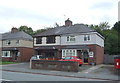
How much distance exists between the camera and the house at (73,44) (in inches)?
1035

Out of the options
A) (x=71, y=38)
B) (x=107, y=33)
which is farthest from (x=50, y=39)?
(x=107, y=33)

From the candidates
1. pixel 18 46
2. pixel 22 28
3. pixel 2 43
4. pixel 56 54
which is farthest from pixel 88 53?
pixel 22 28

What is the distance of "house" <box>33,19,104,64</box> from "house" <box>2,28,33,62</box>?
456cm

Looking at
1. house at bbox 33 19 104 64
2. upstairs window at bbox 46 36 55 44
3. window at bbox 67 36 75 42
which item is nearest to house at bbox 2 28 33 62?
house at bbox 33 19 104 64

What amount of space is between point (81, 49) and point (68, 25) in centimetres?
931

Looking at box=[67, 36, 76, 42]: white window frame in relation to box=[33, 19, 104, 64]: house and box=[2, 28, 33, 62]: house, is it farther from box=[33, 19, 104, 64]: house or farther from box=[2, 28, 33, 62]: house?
box=[2, 28, 33, 62]: house

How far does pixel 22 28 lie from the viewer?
225 ft

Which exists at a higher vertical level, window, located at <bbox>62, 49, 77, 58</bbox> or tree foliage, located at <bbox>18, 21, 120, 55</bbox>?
tree foliage, located at <bbox>18, 21, 120, 55</bbox>

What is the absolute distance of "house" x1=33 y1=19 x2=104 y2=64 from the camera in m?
26.3

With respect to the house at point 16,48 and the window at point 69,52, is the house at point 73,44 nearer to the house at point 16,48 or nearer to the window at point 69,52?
the window at point 69,52

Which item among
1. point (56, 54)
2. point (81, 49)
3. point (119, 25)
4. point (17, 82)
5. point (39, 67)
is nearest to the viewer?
point (119, 25)

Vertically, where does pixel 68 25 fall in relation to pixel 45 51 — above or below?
above

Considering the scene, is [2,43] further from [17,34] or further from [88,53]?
[88,53]

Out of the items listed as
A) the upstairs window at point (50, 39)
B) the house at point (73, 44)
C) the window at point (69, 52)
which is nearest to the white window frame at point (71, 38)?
the house at point (73, 44)
